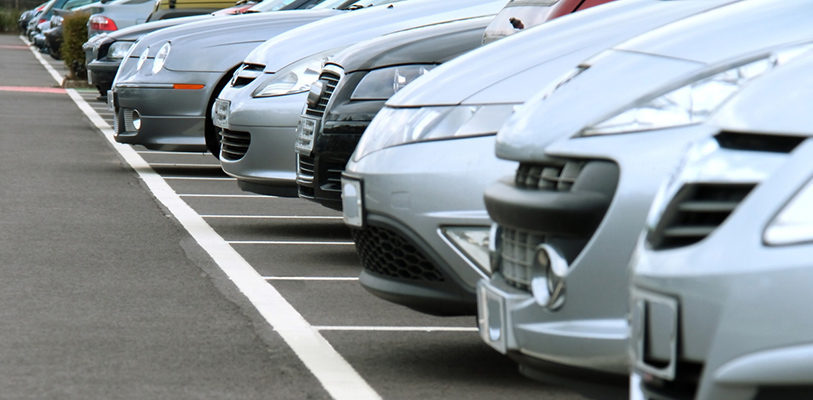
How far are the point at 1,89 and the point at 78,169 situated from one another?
12.7 m

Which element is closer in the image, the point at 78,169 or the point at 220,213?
the point at 220,213

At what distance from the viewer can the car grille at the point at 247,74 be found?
8.26m

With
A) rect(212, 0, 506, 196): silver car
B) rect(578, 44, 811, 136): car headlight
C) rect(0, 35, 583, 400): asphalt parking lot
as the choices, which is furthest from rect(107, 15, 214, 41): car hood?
rect(578, 44, 811, 136): car headlight

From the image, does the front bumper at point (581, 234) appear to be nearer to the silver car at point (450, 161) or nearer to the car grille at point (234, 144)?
the silver car at point (450, 161)

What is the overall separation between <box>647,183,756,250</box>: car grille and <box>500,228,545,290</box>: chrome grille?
2.37 ft

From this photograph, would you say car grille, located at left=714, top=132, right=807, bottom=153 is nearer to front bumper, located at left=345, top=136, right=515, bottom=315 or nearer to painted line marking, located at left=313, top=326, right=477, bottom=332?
front bumper, located at left=345, top=136, right=515, bottom=315

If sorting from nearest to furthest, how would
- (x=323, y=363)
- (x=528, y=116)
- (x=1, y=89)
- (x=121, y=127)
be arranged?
1. (x=528, y=116)
2. (x=323, y=363)
3. (x=121, y=127)
4. (x=1, y=89)

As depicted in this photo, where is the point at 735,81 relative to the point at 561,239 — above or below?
above

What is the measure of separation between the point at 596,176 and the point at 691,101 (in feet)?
0.93

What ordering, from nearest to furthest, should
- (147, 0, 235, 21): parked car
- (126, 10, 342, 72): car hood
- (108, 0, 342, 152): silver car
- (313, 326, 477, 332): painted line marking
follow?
(313, 326, 477, 332): painted line marking, (126, 10, 342, 72): car hood, (108, 0, 342, 152): silver car, (147, 0, 235, 21): parked car

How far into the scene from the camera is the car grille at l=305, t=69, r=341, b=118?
6.21 m

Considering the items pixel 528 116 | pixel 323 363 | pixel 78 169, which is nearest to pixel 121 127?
pixel 78 169

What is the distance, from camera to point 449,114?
4219mm

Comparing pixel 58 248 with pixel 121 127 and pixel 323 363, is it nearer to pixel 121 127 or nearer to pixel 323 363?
pixel 323 363
